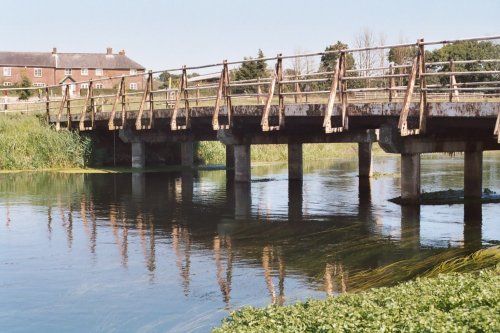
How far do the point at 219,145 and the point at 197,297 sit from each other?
137ft

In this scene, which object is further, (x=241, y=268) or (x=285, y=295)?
(x=241, y=268)

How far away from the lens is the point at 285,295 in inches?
655

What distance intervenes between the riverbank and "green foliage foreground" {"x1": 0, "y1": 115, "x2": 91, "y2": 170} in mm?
37780

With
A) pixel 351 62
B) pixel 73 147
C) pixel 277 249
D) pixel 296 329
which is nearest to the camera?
pixel 296 329

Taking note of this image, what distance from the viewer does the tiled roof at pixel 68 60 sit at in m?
118

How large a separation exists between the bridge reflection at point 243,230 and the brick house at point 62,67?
82.1m

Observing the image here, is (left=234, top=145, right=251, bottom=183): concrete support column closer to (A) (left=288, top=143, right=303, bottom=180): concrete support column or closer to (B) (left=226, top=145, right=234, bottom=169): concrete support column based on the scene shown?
(A) (left=288, top=143, right=303, bottom=180): concrete support column

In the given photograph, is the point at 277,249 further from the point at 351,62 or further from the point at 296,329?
the point at 351,62

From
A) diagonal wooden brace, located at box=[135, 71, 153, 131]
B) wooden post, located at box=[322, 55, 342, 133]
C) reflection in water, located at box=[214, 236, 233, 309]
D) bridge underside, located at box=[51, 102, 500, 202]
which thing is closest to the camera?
reflection in water, located at box=[214, 236, 233, 309]

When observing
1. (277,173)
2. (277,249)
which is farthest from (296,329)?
(277,173)

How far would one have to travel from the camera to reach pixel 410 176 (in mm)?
29828

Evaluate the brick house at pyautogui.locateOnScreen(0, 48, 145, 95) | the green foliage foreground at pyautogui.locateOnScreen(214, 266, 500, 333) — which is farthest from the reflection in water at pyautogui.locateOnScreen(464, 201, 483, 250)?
the brick house at pyautogui.locateOnScreen(0, 48, 145, 95)

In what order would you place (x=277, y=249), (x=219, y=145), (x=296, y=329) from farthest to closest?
(x=219, y=145) < (x=277, y=249) < (x=296, y=329)

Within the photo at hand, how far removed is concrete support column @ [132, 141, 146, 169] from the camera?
48.0 meters
